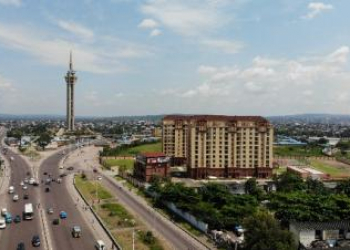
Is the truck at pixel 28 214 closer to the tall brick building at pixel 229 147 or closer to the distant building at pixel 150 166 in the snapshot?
the distant building at pixel 150 166

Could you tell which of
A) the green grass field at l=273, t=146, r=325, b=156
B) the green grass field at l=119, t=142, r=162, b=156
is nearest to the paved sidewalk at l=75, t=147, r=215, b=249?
the green grass field at l=119, t=142, r=162, b=156

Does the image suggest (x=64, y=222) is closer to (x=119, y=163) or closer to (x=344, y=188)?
(x=344, y=188)

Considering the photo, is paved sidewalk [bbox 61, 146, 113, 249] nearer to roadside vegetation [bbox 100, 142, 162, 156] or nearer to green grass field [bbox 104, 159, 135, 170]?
green grass field [bbox 104, 159, 135, 170]

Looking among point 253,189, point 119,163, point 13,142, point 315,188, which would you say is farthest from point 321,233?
point 13,142

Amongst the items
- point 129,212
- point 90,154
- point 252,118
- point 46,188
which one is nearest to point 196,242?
point 129,212

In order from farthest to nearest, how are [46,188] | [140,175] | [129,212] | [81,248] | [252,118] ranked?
1. [252,118]
2. [140,175]
3. [46,188]
4. [129,212]
5. [81,248]

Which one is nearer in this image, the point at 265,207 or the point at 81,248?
the point at 81,248

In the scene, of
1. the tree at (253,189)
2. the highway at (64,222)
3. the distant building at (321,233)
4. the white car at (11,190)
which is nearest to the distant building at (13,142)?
the highway at (64,222)

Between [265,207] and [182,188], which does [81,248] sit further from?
[265,207]
